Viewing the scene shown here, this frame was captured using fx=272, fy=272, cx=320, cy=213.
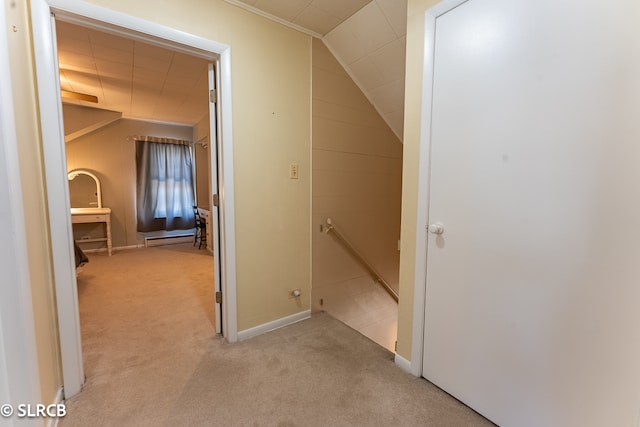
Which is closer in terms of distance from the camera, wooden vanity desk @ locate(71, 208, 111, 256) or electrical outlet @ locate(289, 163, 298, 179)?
electrical outlet @ locate(289, 163, 298, 179)

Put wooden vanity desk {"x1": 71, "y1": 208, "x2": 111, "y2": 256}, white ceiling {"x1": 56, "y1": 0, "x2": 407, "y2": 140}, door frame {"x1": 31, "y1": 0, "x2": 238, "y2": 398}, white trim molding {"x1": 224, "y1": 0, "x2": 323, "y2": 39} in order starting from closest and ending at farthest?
door frame {"x1": 31, "y1": 0, "x2": 238, "y2": 398} < white trim molding {"x1": 224, "y1": 0, "x2": 323, "y2": 39} < white ceiling {"x1": 56, "y1": 0, "x2": 407, "y2": 140} < wooden vanity desk {"x1": 71, "y1": 208, "x2": 111, "y2": 256}

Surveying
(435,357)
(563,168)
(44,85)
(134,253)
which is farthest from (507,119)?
(134,253)

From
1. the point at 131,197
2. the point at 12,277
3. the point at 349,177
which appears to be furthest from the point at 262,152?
the point at 131,197

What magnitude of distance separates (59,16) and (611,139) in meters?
2.61

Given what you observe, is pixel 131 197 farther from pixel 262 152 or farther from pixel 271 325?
pixel 271 325

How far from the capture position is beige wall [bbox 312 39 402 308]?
2.50 metres

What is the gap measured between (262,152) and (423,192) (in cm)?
123

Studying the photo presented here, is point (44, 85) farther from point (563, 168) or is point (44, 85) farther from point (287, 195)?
point (563, 168)

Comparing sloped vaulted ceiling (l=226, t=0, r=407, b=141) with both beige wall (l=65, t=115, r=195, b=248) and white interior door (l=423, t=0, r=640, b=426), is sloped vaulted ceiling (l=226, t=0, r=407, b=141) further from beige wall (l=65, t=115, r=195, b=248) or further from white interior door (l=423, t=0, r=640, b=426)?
beige wall (l=65, t=115, r=195, b=248)

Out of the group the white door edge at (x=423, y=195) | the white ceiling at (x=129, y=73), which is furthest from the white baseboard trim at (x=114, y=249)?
the white door edge at (x=423, y=195)

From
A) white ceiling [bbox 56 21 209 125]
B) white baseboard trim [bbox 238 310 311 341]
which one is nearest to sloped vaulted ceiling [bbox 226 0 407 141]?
white ceiling [bbox 56 21 209 125]

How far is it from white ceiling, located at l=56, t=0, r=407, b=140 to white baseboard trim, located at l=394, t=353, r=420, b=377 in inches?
88.5

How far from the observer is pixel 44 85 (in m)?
1.36

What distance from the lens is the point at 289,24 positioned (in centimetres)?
218
